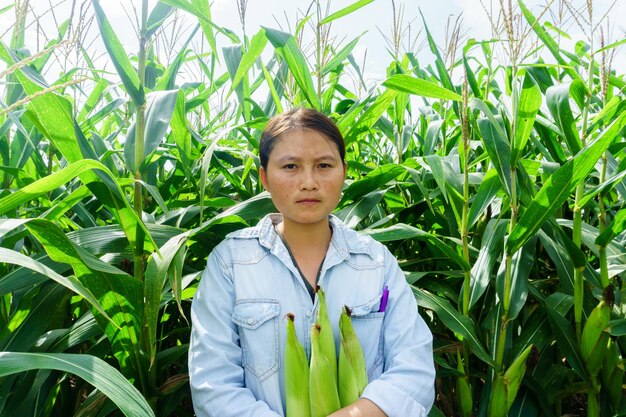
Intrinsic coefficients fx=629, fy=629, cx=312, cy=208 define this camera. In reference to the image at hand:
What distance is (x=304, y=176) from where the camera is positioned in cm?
148

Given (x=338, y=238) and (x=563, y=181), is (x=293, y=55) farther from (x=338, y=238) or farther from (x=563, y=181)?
(x=563, y=181)

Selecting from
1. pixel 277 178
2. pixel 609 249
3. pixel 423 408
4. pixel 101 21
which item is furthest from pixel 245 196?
pixel 609 249

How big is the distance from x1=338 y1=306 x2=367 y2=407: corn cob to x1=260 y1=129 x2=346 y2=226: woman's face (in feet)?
0.91

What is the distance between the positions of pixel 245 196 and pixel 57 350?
87cm

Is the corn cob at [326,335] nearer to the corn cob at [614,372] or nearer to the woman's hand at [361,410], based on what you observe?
the woman's hand at [361,410]

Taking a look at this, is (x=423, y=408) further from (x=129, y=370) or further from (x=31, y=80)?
(x=31, y=80)

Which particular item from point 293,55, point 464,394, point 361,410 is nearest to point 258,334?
point 361,410

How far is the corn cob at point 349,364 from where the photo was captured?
1312 millimetres

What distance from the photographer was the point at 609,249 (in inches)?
78.5

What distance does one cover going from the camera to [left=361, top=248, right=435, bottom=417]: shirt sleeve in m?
1.34

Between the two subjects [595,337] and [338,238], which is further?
[595,337]

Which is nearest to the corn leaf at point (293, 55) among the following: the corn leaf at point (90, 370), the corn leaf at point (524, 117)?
the corn leaf at point (524, 117)

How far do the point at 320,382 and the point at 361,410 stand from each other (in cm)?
11

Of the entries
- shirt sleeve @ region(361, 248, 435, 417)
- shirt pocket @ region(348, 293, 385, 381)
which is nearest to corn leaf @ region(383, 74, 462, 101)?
shirt sleeve @ region(361, 248, 435, 417)
